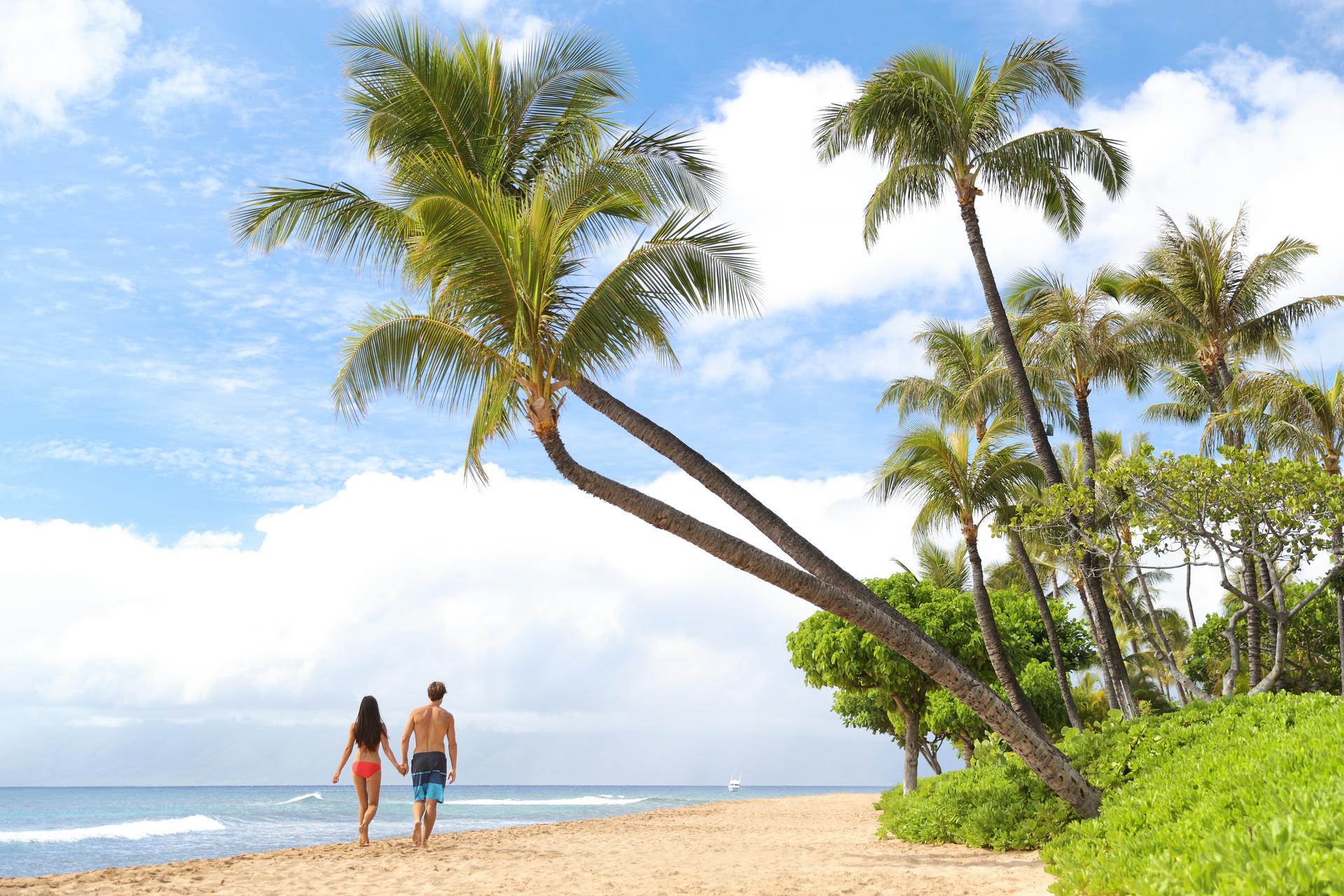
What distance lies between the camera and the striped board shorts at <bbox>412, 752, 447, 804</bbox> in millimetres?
9555

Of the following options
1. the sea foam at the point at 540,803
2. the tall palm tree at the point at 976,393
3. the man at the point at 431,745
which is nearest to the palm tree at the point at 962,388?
the tall palm tree at the point at 976,393

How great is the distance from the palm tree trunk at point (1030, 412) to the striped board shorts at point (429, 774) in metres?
10.2

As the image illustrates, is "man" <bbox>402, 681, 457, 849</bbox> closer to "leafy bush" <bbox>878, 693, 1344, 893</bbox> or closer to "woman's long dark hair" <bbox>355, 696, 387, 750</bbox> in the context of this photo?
"woman's long dark hair" <bbox>355, 696, 387, 750</bbox>

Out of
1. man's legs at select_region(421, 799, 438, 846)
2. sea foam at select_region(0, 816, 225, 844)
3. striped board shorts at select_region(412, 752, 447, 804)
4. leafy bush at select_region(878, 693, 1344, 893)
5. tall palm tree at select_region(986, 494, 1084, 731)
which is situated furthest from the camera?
sea foam at select_region(0, 816, 225, 844)

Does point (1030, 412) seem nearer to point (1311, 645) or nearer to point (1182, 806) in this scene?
point (1182, 806)


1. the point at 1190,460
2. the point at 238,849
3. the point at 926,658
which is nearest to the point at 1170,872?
the point at 926,658

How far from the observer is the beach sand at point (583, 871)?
26.1 feet

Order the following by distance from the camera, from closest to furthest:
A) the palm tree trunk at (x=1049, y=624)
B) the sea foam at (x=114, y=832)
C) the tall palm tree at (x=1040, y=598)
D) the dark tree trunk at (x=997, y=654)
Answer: the dark tree trunk at (x=997, y=654)
the tall palm tree at (x=1040, y=598)
the palm tree trunk at (x=1049, y=624)
the sea foam at (x=114, y=832)

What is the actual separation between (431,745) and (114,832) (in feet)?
104

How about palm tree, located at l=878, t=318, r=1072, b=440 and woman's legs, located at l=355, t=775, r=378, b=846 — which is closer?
woman's legs, located at l=355, t=775, r=378, b=846

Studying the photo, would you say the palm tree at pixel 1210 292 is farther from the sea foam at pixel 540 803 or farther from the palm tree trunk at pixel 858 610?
the sea foam at pixel 540 803

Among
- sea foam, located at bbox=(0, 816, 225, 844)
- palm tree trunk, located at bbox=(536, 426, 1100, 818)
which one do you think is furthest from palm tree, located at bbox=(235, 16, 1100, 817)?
sea foam, located at bbox=(0, 816, 225, 844)

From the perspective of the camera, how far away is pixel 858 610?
912cm

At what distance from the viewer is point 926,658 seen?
30.8 feet
